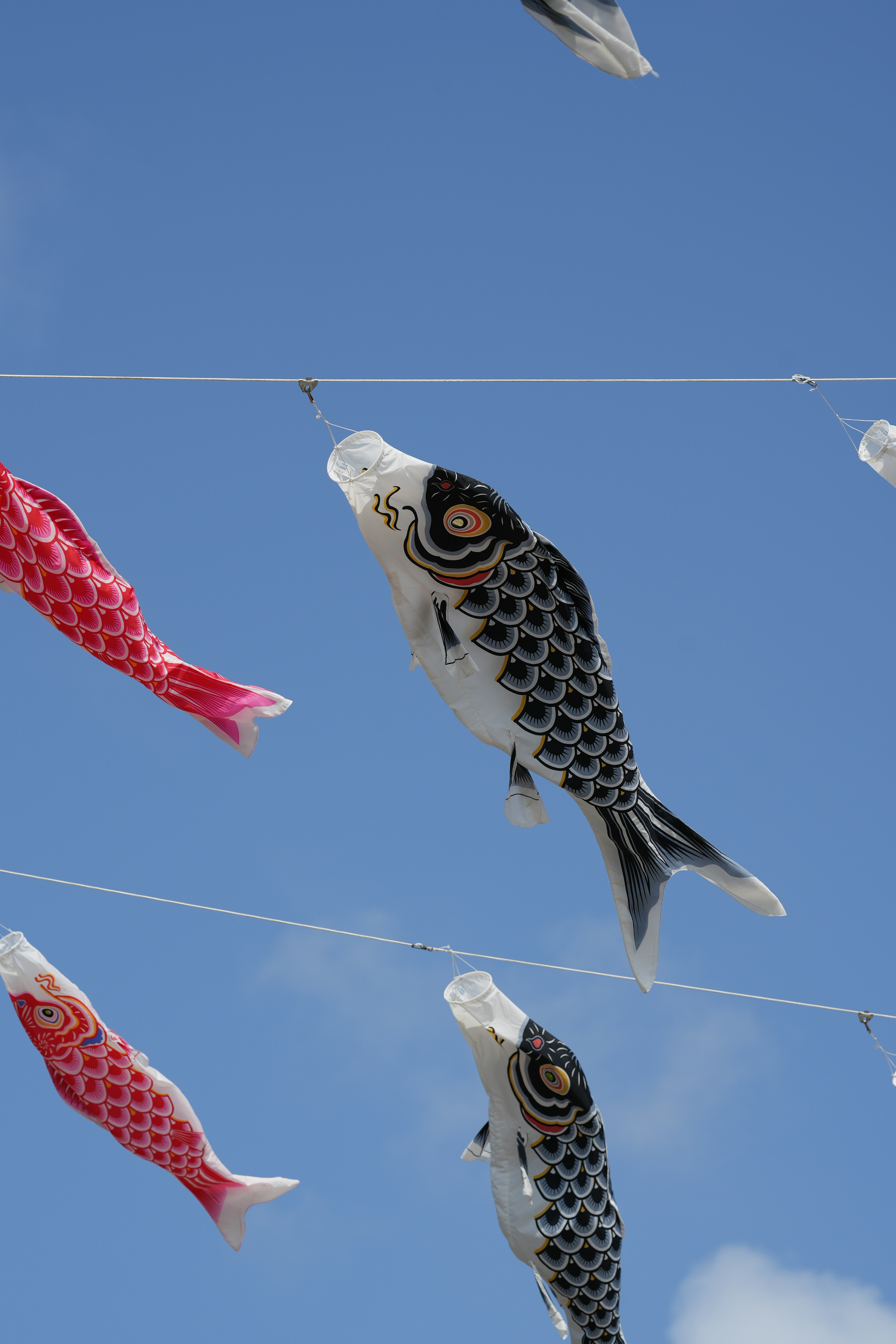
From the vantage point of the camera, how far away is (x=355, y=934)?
5.96 meters

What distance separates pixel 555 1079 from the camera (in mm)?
5512

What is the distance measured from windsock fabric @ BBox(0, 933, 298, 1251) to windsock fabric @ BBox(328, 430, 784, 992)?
6.93 feet

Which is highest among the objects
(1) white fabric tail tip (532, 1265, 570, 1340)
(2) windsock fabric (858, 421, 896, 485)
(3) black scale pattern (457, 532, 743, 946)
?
(2) windsock fabric (858, 421, 896, 485)

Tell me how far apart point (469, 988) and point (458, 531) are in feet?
6.55

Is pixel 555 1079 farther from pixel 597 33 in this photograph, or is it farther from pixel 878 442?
pixel 597 33

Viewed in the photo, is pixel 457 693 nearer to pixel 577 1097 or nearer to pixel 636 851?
pixel 636 851

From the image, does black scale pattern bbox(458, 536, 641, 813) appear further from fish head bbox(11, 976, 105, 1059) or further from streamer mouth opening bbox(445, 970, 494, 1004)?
fish head bbox(11, 976, 105, 1059)

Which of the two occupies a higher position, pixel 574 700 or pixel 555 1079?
Answer: pixel 574 700

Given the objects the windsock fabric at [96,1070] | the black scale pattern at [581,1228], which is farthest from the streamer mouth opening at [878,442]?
the windsock fabric at [96,1070]

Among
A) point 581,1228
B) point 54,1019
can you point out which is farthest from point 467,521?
point 581,1228

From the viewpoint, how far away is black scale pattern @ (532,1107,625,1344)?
5.48m

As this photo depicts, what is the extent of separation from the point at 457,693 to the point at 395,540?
61 centimetres

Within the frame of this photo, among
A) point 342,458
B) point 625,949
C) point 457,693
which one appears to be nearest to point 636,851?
point 625,949

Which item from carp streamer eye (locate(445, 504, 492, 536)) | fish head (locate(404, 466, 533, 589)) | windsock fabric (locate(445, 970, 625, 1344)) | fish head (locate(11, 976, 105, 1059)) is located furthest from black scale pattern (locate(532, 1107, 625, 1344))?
carp streamer eye (locate(445, 504, 492, 536))
